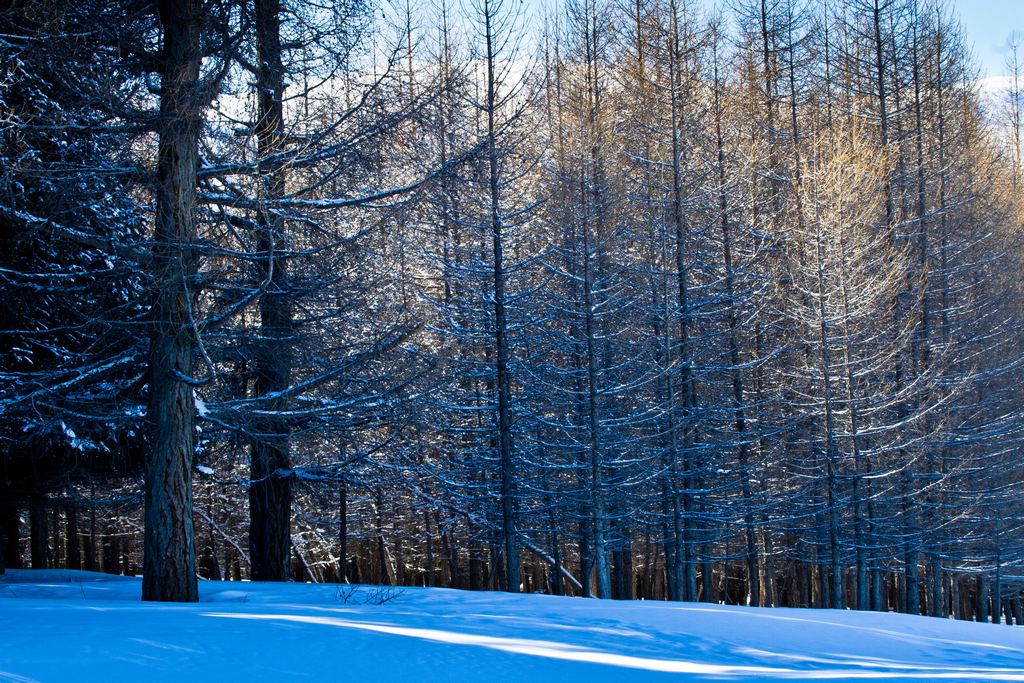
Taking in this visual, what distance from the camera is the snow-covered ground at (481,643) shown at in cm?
430

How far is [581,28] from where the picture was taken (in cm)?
1977

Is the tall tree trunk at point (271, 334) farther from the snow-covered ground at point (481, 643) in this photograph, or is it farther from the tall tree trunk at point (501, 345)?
the tall tree trunk at point (501, 345)

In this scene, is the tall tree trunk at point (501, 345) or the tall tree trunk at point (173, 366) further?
the tall tree trunk at point (501, 345)

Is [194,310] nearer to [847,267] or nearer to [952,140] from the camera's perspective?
[847,267]

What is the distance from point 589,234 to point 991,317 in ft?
45.3

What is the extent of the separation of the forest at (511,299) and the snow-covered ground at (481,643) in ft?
7.74

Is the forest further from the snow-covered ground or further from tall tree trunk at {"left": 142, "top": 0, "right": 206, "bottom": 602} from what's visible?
the snow-covered ground

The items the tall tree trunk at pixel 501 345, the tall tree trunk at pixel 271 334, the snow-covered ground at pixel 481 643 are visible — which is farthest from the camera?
the tall tree trunk at pixel 501 345

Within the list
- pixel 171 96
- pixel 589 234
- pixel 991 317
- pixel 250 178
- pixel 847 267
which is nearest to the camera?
pixel 171 96

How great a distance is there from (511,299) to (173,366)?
7.60m

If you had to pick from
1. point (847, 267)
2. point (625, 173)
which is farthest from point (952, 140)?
point (625, 173)

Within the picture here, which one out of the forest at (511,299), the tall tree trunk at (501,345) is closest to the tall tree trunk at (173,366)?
the forest at (511,299)

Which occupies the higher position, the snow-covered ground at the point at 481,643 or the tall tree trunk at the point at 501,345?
the tall tree trunk at the point at 501,345

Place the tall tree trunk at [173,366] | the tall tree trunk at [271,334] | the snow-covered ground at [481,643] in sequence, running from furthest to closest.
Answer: the tall tree trunk at [271,334], the tall tree trunk at [173,366], the snow-covered ground at [481,643]
